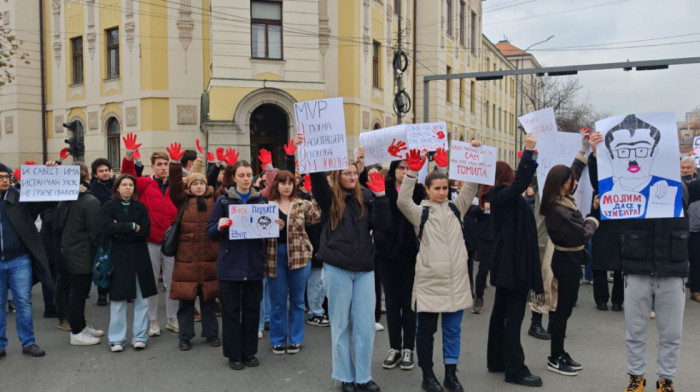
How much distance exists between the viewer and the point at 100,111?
85.3 ft

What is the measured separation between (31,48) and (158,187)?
2593cm

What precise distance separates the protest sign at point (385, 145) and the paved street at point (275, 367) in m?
2.11

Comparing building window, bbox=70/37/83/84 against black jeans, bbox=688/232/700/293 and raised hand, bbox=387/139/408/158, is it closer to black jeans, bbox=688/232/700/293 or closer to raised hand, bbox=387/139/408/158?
raised hand, bbox=387/139/408/158

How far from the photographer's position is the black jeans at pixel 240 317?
5605 millimetres

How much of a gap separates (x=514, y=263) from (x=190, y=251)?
11.4ft

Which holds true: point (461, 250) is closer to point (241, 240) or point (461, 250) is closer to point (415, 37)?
point (241, 240)

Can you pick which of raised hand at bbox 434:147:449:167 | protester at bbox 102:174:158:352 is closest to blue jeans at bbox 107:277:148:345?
protester at bbox 102:174:158:352

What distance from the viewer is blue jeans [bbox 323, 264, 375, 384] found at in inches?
191

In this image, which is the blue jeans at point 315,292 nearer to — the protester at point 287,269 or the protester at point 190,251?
the protester at point 287,269

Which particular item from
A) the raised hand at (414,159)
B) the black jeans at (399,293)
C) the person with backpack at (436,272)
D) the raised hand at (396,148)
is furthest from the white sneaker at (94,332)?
the raised hand at (414,159)

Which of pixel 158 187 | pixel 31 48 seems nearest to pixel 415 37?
pixel 31 48

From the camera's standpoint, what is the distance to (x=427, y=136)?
5.91 meters

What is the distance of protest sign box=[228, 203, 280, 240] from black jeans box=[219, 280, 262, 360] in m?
0.50

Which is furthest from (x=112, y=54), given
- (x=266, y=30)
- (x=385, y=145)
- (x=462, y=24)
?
(x=462, y=24)
